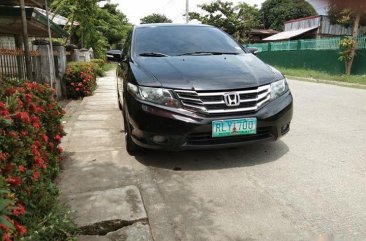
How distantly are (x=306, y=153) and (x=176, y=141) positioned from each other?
64.0 inches

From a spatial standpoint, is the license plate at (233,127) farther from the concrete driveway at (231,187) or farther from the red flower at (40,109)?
the red flower at (40,109)

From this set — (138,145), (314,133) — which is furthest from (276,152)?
(138,145)

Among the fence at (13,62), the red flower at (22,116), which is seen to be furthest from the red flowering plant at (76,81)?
the red flower at (22,116)

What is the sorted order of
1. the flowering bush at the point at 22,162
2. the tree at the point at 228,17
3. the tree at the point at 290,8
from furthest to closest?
the tree at the point at 228,17, the flowering bush at the point at 22,162, the tree at the point at 290,8

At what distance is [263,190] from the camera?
3.17 m

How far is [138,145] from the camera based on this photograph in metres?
3.84

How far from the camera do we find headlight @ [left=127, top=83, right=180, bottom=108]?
3.48 meters

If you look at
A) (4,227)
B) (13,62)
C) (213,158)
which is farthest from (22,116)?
(13,62)

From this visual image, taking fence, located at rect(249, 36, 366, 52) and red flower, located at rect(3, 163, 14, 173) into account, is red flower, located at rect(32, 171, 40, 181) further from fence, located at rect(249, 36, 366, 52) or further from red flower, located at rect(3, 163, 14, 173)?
fence, located at rect(249, 36, 366, 52)

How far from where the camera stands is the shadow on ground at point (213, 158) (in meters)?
3.83

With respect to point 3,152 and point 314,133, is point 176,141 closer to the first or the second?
point 3,152

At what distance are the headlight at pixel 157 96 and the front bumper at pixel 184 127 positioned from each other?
0.06 m

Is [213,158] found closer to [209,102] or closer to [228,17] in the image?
[209,102]

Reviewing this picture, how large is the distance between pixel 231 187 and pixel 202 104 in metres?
0.83
